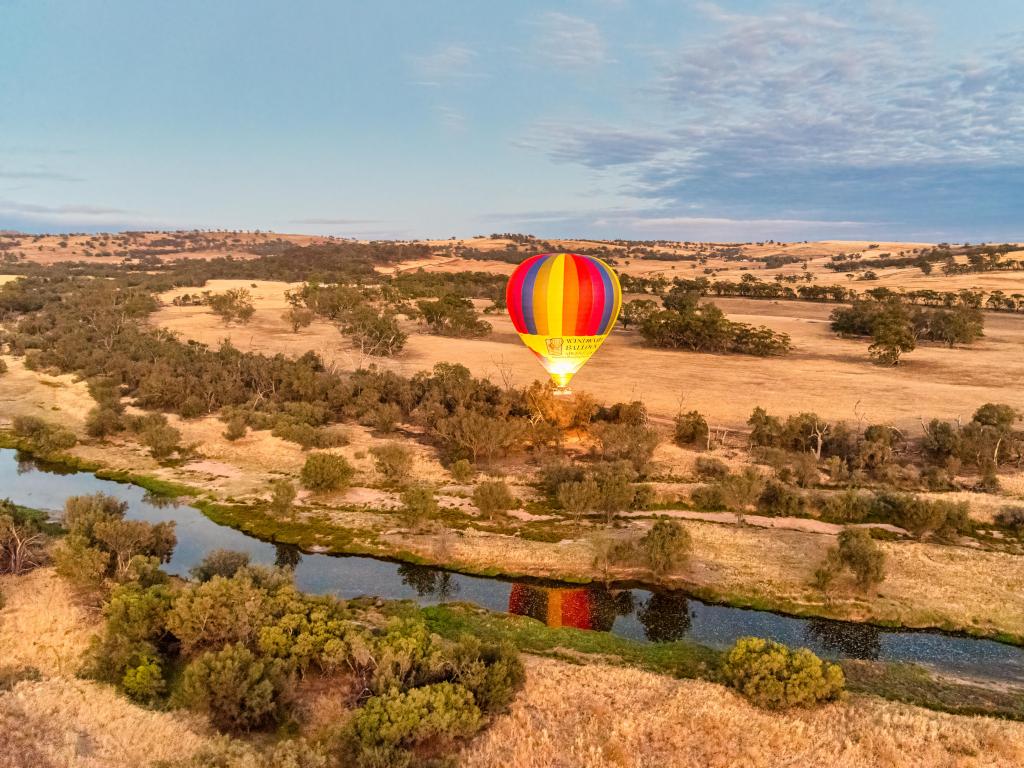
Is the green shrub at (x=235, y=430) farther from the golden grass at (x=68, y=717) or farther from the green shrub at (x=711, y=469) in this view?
the green shrub at (x=711, y=469)

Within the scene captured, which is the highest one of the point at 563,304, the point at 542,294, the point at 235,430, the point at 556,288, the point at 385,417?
the point at 556,288

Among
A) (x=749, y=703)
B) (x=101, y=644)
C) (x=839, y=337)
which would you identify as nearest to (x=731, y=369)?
(x=839, y=337)

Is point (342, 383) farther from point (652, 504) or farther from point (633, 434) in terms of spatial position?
point (652, 504)

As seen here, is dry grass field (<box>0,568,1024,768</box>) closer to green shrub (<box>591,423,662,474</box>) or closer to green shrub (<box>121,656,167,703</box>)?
green shrub (<box>121,656,167,703</box>)

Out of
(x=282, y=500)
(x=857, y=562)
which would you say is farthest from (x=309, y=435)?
(x=857, y=562)

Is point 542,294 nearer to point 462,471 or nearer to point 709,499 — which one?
point 462,471

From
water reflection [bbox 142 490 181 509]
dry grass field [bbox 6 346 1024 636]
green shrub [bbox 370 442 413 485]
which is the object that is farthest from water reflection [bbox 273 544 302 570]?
water reflection [bbox 142 490 181 509]
